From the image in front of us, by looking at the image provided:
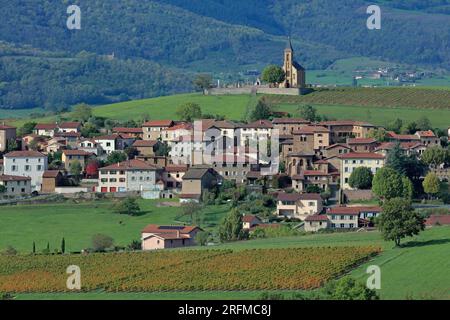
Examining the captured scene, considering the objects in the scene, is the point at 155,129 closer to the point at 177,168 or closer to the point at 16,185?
the point at 177,168

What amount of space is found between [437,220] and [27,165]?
21.5 meters

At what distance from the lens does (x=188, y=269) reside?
51.5 m

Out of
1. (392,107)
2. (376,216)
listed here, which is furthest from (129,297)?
(392,107)

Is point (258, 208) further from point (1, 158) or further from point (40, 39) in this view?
point (40, 39)

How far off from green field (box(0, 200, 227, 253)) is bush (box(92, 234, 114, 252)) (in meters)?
0.83

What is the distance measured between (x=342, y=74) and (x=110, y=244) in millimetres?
115880

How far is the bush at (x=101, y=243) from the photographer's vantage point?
5869cm

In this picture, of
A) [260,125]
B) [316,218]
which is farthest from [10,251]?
[260,125]

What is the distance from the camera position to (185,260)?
53.6 m

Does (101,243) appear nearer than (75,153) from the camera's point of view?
Yes

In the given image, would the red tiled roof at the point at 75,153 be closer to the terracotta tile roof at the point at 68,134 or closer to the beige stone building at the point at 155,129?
the terracotta tile roof at the point at 68,134

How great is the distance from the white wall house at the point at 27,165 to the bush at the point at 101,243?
1458 cm

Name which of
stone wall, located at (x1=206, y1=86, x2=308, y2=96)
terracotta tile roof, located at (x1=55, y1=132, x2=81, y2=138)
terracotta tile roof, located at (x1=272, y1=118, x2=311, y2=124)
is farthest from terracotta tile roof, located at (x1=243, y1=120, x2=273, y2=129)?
stone wall, located at (x1=206, y1=86, x2=308, y2=96)

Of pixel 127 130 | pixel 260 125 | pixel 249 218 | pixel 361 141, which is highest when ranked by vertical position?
pixel 260 125
